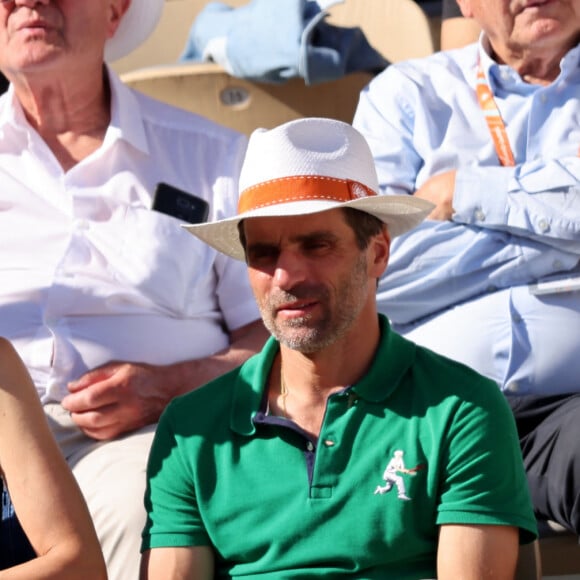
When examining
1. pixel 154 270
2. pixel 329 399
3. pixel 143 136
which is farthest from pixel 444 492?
pixel 143 136

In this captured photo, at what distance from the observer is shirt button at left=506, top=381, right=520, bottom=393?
3115mm

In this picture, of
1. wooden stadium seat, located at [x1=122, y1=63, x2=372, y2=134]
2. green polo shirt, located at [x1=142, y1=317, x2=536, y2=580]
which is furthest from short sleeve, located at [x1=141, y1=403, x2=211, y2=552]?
wooden stadium seat, located at [x1=122, y1=63, x2=372, y2=134]

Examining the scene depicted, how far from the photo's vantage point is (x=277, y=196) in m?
2.43

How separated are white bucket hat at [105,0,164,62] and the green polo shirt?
68.5 inches

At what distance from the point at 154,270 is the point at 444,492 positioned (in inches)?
50.9

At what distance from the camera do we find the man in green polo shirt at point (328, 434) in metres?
2.31

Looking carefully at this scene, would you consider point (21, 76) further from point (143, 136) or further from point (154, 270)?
point (154, 270)

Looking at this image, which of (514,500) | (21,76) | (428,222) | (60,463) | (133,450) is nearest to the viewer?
(514,500)

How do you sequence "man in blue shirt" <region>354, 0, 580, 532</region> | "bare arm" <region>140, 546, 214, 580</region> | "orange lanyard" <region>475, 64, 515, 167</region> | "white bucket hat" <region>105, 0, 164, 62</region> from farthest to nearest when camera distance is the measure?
"white bucket hat" <region>105, 0, 164, 62</region>
"orange lanyard" <region>475, 64, 515, 167</region>
"man in blue shirt" <region>354, 0, 580, 532</region>
"bare arm" <region>140, 546, 214, 580</region>

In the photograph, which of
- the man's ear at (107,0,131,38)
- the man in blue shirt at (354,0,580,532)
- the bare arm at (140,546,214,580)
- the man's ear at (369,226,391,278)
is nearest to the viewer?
the bare arm at (140,546,214,580)

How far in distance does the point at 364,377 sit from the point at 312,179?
373mm

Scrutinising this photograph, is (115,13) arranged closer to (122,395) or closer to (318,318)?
(122,395)

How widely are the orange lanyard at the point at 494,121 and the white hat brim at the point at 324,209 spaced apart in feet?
2.66

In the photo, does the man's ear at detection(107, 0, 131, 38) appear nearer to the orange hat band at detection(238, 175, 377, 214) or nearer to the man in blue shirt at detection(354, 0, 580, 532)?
the man in blue shirt at detection(354, 0, 580, 532)
